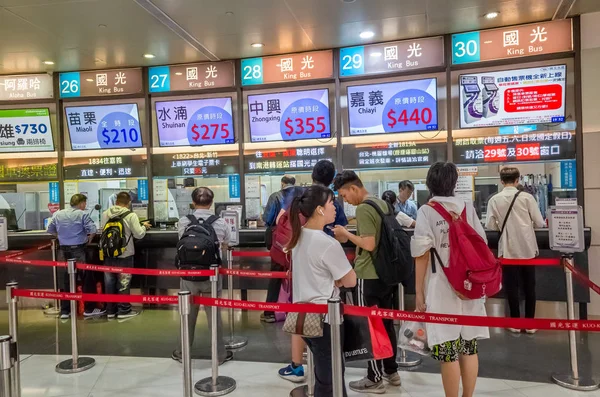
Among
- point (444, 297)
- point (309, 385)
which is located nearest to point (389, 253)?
point (444, 297)

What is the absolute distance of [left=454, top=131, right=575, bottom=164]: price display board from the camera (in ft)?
17.2

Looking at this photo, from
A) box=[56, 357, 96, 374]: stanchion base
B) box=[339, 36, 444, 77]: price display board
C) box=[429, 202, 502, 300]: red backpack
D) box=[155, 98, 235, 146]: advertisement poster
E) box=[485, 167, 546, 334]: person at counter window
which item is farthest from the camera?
box=[155, 98, 235, 146]: advertisement poster

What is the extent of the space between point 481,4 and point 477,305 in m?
3.44

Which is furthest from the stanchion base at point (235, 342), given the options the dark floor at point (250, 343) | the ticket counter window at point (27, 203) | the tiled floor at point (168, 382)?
the ticket counter window at point (27, 203)

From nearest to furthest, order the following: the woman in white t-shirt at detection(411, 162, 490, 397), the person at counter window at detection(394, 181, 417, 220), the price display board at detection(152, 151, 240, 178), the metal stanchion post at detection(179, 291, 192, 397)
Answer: the woman in white t-shirt at detection(411, 162, 490, 397), the metal stanchion post at detection(179, 291, 192, 397), the person at counter window at detection(394, 181, 417, 220), the price display board at detection(152, 151, 240, 178)

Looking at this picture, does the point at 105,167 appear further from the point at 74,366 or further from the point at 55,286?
the point at 74,366

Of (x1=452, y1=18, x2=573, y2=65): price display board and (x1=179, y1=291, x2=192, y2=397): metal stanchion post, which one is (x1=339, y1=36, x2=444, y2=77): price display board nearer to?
(x1=452, y1=18, x2=573, y2=65): price display board

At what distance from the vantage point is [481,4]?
4.66 m

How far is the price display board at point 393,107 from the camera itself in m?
5.79

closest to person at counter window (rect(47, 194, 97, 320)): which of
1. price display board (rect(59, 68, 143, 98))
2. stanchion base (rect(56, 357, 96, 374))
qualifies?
stanchion base (rect(56, 357, 96, 374))

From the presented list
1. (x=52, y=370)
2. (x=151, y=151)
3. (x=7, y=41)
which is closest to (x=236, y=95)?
(x=151, y=151)

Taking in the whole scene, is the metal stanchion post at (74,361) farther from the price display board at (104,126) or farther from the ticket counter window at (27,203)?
the ticket counter window at (27,203)

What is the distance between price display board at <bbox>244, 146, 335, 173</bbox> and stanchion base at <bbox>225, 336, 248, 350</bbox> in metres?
2.58

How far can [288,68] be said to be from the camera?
6.11 m
